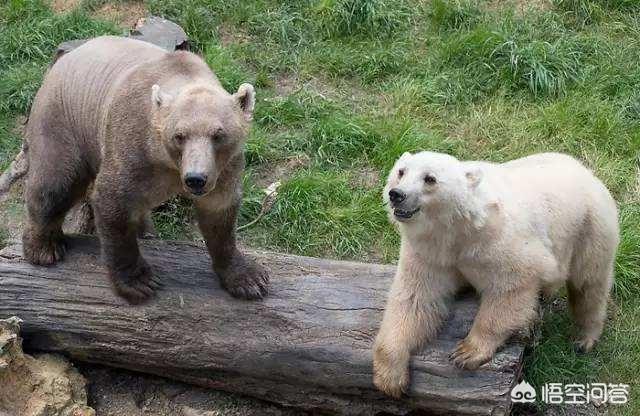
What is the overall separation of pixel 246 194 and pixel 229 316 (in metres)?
2.03

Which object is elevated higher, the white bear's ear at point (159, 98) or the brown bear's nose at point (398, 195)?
the white bear's ear at point (159, 98)

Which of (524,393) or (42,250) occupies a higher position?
(42,250)

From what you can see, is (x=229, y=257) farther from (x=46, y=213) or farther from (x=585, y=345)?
(x=585, y=345)

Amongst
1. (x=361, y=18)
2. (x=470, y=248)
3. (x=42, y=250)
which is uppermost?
(x=470, y=248)

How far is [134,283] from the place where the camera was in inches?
220

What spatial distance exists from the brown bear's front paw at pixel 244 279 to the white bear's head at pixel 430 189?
1184 mm

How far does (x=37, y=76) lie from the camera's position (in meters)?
8.61

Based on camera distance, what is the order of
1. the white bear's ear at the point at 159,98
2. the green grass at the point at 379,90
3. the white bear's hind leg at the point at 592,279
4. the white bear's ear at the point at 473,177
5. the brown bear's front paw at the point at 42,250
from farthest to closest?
the green grass at the point at 379,90 → the brown bear's front paw at the point at 42,250 → the white bear's hind leg at the point at 592,279 → the white bear's ear at the point at 159,98 → the white bear's ear at the point at 473,177

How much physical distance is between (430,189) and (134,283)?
6.80 feet

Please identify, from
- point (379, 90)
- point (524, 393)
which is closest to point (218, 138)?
point (524, 393)

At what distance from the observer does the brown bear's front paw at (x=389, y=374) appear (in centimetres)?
495

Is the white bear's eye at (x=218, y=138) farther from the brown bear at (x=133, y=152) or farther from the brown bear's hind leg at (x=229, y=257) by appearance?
the brown bear's hind leg at (x=229, y=257)

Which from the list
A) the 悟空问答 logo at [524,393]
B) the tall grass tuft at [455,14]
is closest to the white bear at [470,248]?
the 悟空问答 logo at [524,393]

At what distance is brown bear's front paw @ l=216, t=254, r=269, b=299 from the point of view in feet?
18.2
